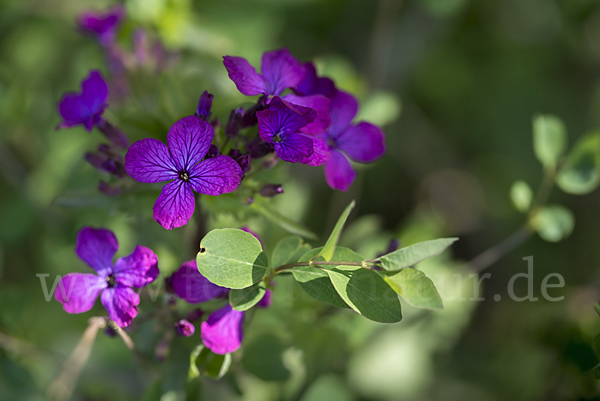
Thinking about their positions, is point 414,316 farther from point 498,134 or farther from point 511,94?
point 511,94

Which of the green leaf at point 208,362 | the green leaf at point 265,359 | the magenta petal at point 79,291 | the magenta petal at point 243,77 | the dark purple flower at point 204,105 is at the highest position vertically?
the magenta petal at point 243,77

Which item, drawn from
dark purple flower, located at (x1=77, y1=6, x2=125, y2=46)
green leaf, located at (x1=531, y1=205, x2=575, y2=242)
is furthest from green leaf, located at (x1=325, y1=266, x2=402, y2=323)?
dark purple flower, located at (x1=77, y1=6, x2=125, y2=46)

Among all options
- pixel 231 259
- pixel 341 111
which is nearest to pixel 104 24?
pixel 341 111

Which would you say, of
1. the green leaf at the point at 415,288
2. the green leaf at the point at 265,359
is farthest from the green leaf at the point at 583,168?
the green leaf at the point at 265,359

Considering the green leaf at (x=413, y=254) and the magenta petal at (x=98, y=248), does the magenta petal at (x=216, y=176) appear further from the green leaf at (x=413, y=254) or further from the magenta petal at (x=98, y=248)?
the green leaf at (x=413, y=254)

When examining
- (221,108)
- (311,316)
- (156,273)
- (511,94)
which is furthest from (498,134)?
(156,273)

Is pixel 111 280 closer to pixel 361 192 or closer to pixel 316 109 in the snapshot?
A: pixel 316 109

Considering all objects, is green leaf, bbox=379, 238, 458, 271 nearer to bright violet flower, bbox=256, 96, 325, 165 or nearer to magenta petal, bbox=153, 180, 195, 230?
bright violet flower, bbox=256, 96, 325, 165
